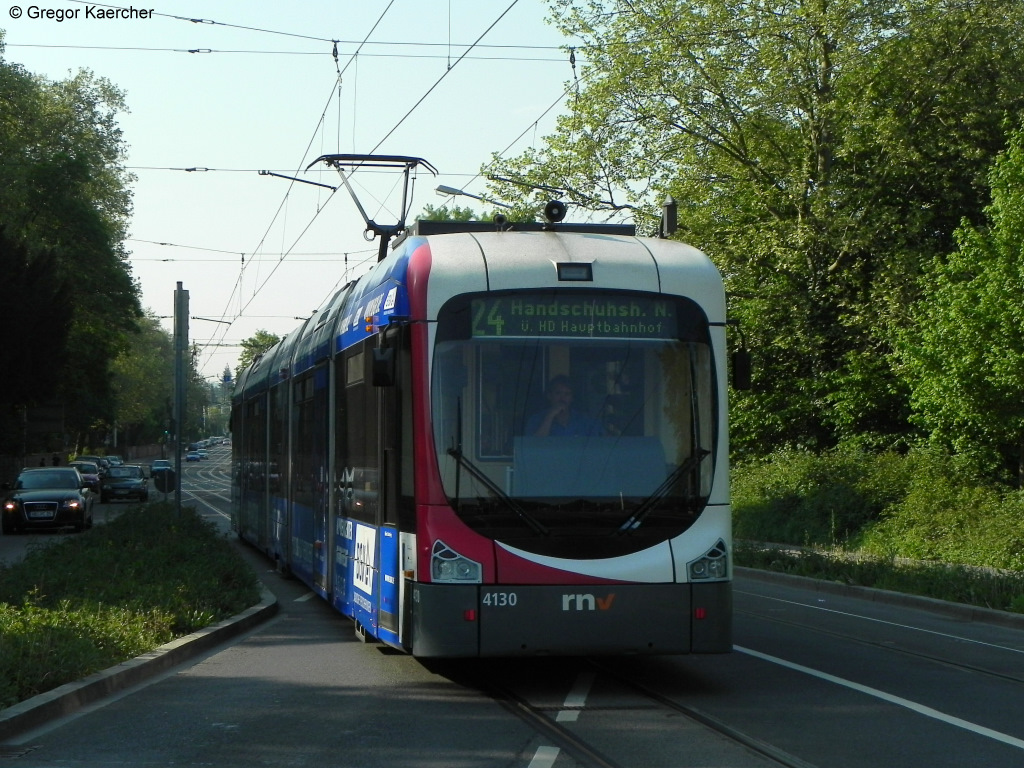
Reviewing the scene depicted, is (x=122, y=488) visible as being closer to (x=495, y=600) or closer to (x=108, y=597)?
(x=108, y=597)

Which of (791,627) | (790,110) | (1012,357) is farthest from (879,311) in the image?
(791,627)

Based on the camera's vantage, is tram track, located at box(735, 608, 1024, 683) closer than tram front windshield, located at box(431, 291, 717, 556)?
No

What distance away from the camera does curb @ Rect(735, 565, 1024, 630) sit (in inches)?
593

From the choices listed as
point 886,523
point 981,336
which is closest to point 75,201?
point 886,523

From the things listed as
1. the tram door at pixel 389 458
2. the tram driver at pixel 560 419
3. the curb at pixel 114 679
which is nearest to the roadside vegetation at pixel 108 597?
the curb at pixel 114 679

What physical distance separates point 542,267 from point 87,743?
13.9ft

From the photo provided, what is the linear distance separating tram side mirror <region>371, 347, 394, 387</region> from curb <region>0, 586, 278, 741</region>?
2.72 meters

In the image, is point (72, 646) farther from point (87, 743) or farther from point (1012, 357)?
point (1012, 357)

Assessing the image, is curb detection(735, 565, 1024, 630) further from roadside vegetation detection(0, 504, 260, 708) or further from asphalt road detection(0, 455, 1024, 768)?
roadside vegetation detection(0, 504, 260, 708)

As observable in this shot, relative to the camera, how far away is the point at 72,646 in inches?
388

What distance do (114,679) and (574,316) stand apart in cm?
400

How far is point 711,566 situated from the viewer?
930 centimetres

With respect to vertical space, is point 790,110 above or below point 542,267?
above

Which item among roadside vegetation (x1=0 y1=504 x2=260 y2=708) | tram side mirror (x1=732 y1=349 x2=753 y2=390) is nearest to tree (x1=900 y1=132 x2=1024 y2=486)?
roadside vegetation (x1=0 y1=504 x2=260 y2=708)
